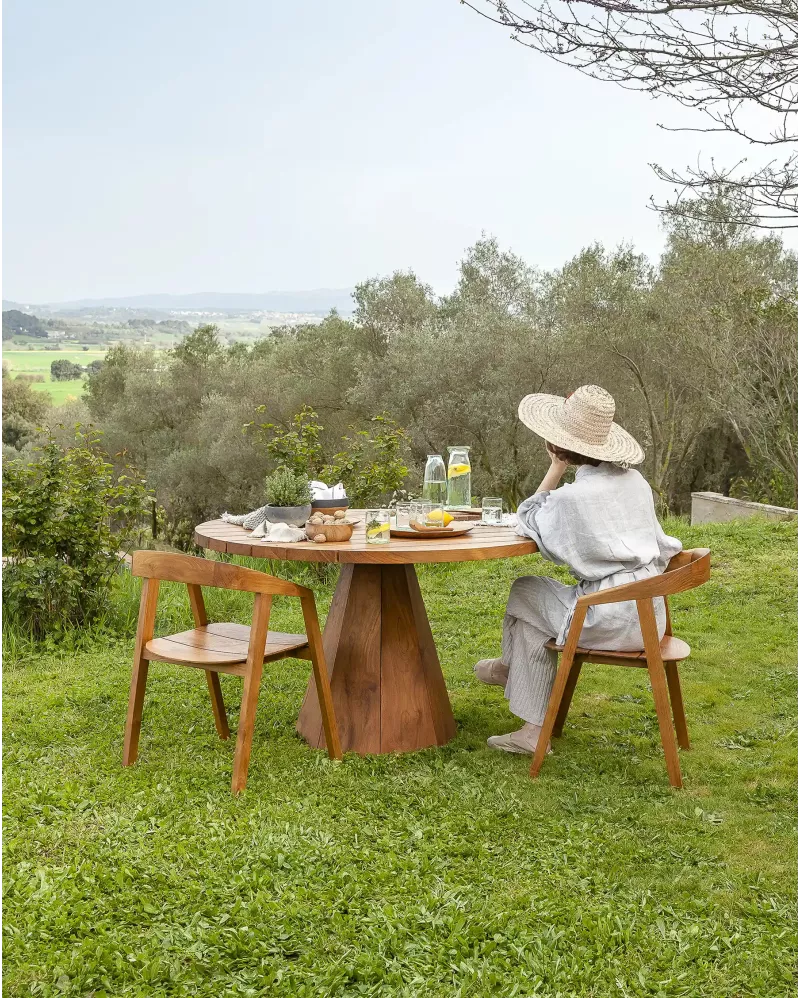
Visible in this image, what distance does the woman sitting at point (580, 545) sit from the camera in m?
3.41

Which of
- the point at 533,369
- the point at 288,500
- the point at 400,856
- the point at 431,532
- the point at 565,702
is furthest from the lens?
the point at 533,369

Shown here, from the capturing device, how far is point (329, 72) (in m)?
26.2

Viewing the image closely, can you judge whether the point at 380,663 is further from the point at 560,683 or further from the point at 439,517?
the point at 560,683

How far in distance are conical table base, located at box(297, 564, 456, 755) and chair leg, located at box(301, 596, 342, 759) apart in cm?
11

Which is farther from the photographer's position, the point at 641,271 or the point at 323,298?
the point at 323,298

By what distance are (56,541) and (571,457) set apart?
315 cm

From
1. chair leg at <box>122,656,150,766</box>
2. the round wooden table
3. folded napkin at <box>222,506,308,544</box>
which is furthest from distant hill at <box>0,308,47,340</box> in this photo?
the round wooden table

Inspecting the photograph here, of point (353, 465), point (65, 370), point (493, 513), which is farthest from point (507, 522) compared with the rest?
point (65, 370)

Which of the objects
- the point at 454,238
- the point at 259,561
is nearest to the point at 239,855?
the point at 259,561

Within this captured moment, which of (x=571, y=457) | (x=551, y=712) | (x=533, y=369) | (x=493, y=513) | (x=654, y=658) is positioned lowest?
(x=551, y=712)

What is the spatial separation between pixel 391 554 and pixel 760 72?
2699mm

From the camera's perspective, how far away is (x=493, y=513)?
3.92 meters

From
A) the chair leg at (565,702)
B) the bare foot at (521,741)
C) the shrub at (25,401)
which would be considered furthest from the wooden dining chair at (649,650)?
the shrub at (25,401)

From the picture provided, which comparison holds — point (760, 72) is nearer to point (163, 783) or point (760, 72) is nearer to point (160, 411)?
point (163, 783)
